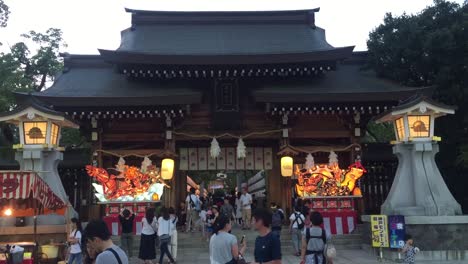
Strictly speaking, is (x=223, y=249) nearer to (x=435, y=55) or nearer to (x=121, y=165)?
(x=121, y=165)

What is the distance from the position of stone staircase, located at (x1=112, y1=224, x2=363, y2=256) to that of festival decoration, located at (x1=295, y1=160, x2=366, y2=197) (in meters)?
1.60

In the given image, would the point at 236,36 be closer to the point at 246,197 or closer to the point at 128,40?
the point at 128,40

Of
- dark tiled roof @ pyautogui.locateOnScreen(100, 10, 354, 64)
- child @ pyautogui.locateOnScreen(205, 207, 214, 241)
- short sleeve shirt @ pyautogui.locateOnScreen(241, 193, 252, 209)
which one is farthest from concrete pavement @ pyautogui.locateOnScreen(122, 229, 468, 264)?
dark tiled roof @ pyautogui.locateOnScreen(100, 10, 354, 64)

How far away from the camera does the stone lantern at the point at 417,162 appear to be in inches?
562

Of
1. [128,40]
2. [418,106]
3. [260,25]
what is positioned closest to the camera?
[418,106]

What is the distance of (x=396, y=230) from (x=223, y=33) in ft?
42.2

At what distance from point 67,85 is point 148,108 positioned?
421cm

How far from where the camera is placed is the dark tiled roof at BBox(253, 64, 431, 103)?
54.4ft

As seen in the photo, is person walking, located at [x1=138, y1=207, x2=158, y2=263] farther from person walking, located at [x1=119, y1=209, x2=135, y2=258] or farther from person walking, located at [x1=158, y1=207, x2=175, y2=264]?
person walking, located at [x1=119, y1=209, x2=135, y2=258]

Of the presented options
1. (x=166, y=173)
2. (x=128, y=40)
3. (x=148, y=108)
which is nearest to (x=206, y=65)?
(x=148, y=108)

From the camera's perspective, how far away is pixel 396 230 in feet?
43.0

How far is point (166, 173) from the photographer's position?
17.0 metres

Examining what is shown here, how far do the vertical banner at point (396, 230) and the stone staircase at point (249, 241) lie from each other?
2812mm

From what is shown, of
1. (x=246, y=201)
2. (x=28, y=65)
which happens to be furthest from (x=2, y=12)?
(x=246, y=201)
